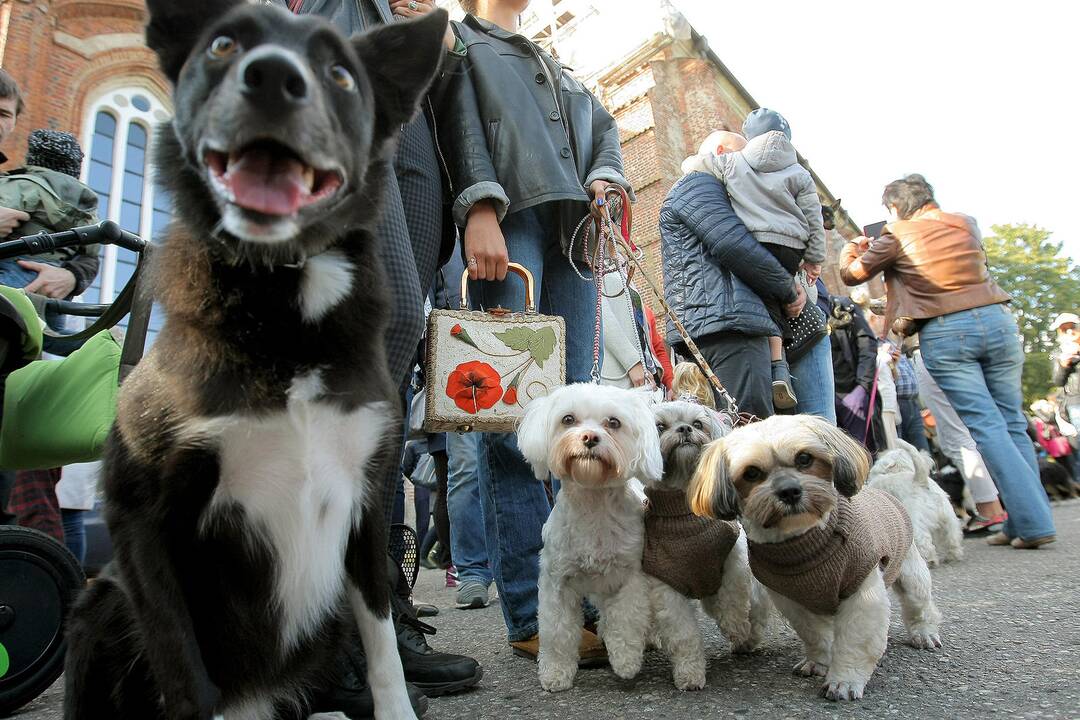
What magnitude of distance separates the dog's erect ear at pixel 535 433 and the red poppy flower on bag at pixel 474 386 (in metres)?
0.23

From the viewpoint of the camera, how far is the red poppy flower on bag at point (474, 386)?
8.09 feet

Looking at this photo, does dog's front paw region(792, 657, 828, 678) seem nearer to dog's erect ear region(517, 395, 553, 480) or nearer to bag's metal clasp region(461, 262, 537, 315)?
dog's erect ear region(517, 395, 553, 480)

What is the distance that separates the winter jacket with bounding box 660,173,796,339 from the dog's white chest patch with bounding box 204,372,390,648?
2.57m

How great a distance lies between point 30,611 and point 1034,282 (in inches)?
1798

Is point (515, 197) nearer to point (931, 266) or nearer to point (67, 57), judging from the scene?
point (931, 266)

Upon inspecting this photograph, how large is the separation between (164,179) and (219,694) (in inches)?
45.1

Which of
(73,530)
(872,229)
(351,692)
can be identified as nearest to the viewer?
(351,692)

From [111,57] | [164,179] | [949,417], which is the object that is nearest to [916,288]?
[949,417]

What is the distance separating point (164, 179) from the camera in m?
1.56

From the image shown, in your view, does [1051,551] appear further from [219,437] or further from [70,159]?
[70,159]

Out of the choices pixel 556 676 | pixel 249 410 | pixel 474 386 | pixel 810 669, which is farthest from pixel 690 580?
pixel 249 410

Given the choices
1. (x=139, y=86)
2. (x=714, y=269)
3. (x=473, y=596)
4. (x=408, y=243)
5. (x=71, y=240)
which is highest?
(x=139, y=86)

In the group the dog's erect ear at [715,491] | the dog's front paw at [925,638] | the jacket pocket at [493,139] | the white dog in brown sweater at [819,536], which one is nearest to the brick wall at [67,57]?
the jacket pocket at [493,139]

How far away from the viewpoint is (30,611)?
229 cm
